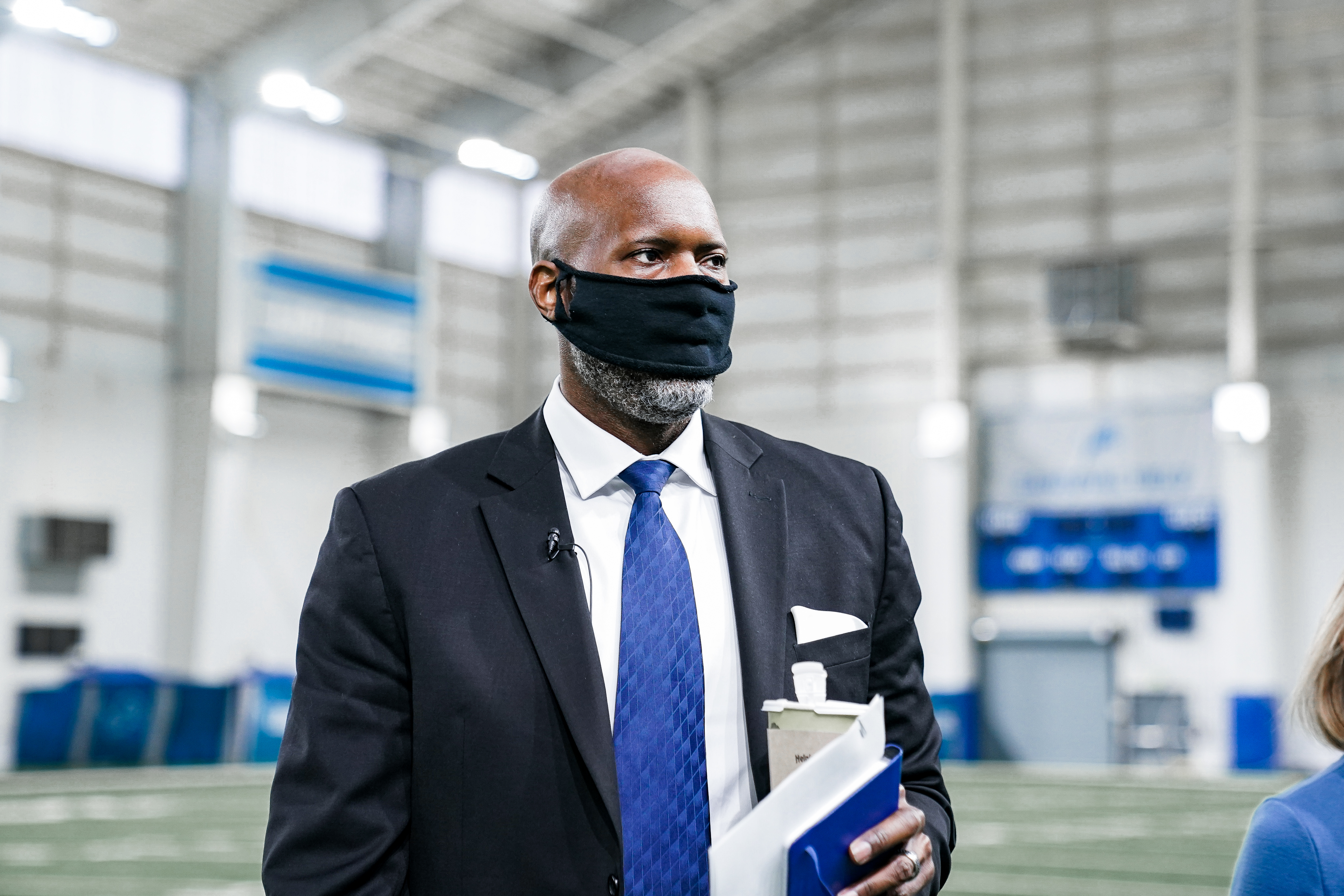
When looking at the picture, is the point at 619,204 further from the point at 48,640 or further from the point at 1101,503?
the point at 1101,503

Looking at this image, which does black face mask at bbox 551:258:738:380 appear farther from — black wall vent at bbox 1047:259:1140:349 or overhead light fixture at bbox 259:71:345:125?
black wall vent at bbox 1047:259:1140:349

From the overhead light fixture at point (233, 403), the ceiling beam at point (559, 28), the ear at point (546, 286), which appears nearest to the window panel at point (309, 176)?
the overhead light fixture at point (233, 403)

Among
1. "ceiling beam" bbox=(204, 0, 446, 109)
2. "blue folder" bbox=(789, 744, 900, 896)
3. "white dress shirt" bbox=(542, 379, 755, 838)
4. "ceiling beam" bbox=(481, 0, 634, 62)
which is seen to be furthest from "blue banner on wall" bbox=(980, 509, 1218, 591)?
"blue folder" bbox=(789, 744, 900, 896)

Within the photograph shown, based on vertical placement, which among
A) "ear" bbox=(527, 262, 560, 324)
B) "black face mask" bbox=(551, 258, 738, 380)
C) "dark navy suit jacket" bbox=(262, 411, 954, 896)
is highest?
"ear" bbox=(527, 262, 560, 324)

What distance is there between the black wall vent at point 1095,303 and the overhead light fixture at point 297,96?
8977 mm

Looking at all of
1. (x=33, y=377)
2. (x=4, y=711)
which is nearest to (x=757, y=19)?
(x=33, y=377)

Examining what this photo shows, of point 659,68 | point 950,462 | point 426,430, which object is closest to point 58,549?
point 426,430

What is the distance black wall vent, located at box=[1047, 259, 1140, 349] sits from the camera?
59.8 feet

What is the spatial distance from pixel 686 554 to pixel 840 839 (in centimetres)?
46

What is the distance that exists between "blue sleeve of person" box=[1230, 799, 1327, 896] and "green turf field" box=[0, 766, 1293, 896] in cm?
625

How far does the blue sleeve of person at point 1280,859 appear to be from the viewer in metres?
1.52

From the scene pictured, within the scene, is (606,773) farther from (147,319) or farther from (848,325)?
(848,325)

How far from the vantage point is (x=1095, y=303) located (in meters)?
18.4

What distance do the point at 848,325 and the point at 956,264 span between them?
171 cm
